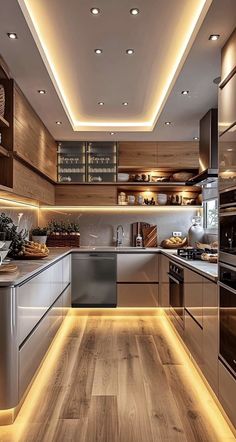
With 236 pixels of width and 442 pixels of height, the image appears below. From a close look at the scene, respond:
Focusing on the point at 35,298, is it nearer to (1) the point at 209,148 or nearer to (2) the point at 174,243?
(1) the point at 209,148

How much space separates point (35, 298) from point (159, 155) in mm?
3125

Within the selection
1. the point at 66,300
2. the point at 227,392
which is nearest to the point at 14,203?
the point at 66,300

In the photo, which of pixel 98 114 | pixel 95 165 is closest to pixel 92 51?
pixel 98 114

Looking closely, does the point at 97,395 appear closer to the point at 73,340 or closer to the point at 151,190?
the point at 73,340

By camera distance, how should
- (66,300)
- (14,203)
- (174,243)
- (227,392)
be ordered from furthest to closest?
(174,243) < (66,300) < (14,203) < (227,392)

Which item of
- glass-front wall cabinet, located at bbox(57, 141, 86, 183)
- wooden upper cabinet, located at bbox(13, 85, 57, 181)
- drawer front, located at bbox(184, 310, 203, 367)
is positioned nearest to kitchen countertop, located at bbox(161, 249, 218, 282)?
drawer front, located at bbox(184, 310, 203, 367)

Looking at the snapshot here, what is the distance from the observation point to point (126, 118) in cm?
438

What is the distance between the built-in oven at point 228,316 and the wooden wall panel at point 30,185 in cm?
187

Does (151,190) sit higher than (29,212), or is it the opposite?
(151,190)

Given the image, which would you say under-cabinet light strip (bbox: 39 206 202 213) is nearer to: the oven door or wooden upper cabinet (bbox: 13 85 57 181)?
wooden upper cabinet (bbox: 13 85 57 181)

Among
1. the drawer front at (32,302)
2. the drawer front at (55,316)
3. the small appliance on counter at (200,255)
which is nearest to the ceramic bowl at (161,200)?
Result: the small appliance on counter at (200,255)

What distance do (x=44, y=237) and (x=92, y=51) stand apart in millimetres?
2438

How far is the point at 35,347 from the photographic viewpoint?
2496mm

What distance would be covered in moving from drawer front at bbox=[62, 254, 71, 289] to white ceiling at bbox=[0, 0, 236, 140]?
164 centimetres
